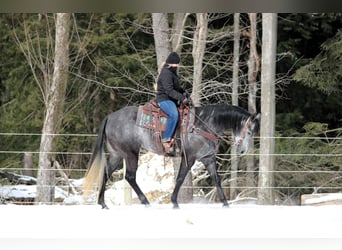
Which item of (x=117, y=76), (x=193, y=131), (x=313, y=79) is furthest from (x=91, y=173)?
(x=117, y=76)

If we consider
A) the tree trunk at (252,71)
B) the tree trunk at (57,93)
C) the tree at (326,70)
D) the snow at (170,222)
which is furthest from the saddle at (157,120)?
the tree at (326,70)

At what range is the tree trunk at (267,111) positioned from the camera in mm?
11547

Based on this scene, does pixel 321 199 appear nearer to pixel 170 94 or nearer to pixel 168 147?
pixel 168 147

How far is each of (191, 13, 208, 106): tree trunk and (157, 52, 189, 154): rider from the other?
4.41 meters

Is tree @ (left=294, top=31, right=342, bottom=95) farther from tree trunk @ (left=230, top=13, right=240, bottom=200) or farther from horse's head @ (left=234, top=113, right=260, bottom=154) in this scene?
horse's head @ (left=234, top=113, right=260, bottom=154)

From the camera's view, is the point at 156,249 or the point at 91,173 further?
the point at 91,173

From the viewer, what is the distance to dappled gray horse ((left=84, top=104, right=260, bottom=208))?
746 centimetres

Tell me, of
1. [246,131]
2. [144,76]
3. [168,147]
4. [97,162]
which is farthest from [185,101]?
[144,76]

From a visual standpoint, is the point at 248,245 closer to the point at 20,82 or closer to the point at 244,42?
the point at 244,42

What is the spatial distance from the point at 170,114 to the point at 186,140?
328 mm

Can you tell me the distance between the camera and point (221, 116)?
24.7ft

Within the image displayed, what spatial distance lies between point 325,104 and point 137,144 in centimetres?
870

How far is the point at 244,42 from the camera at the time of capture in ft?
51.3

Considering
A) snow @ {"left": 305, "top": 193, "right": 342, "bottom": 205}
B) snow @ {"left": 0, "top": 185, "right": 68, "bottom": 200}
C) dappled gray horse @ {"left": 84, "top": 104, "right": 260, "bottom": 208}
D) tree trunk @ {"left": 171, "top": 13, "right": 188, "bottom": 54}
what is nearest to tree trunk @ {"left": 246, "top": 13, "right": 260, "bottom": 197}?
tree trunk @ {"left": 171, "top": 13, "right": 188, "bottom": 54}
